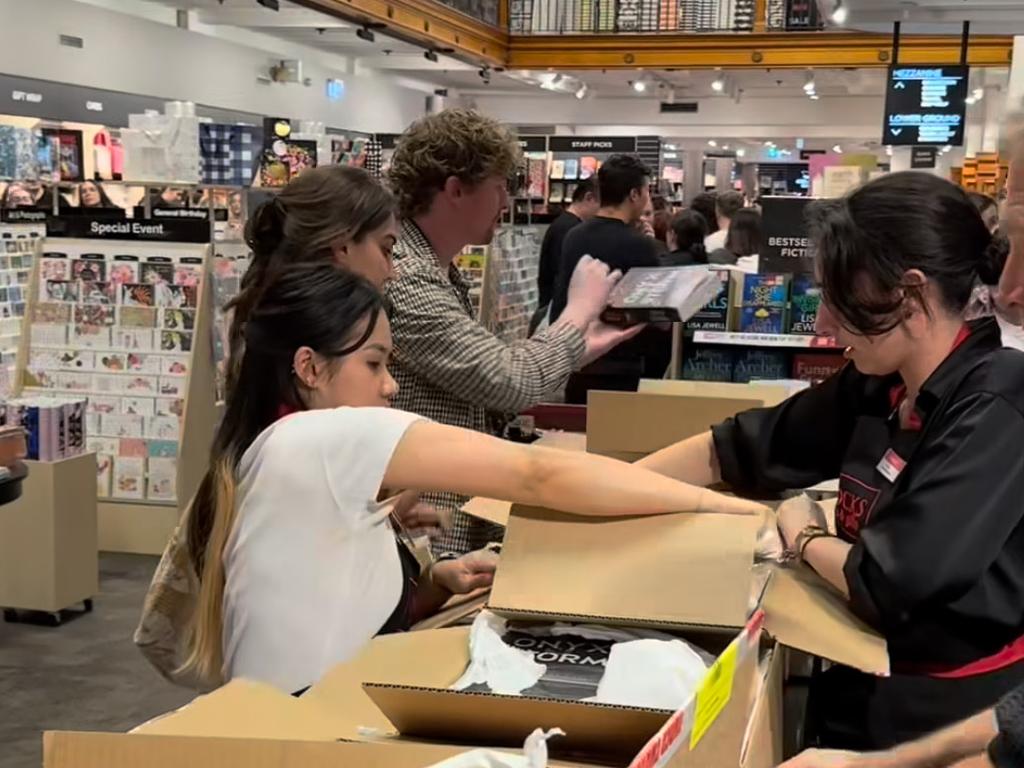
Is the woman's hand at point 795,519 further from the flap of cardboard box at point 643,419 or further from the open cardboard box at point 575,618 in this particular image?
the flap of cardboard box at point 643,419

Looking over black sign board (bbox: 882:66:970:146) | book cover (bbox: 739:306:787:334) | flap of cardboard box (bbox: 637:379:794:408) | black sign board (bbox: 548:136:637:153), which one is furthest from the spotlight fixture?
flap of cardboard box (bbox: 637:379:794:408)

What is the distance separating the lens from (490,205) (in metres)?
2.46

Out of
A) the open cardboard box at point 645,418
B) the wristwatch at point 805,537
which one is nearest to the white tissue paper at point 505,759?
the wristwatch at point 805,537

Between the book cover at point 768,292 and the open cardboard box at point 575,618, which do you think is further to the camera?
the book cover at point 768,292

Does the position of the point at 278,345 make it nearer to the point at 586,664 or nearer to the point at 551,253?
the point at 586,664

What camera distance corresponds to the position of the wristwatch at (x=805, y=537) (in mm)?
1667

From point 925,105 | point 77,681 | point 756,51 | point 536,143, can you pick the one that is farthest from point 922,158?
point 77,681

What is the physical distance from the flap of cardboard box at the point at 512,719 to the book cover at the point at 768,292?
4094mm

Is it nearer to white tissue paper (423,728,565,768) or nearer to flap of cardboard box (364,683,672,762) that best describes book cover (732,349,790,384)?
flap of cardboard box (364,683,672,762)

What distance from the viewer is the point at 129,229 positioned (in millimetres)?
5777

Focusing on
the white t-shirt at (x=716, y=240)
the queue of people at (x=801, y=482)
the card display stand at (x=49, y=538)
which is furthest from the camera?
the white t-shirt at (x=716, y=240)

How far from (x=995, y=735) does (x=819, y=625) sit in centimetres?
38

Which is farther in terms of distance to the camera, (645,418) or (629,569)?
(645,418)

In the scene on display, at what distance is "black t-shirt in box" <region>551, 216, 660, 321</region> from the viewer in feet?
16.9
